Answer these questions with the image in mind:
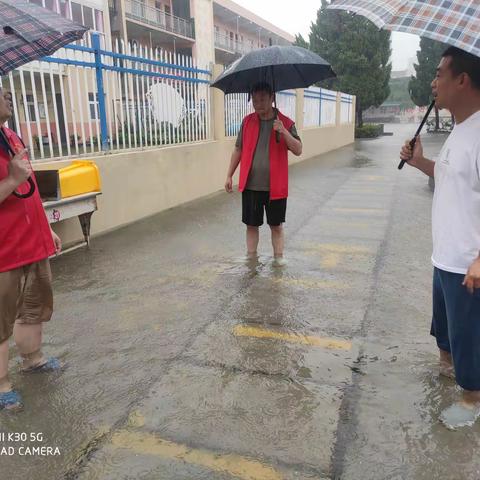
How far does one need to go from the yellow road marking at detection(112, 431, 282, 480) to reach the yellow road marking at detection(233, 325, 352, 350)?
3.73ft

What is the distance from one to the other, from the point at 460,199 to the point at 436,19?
737 mm

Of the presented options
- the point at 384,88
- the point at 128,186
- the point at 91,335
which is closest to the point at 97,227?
the point at 128,186

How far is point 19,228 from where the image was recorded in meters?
2.33

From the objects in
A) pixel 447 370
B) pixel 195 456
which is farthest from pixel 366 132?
pixel 195 456

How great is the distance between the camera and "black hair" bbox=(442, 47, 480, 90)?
1.94 meters

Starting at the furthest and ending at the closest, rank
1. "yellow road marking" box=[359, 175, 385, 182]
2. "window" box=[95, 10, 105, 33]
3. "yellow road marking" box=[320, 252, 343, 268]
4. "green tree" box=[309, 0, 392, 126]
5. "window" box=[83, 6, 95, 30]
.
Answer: "green tree" box=[309, 0, 392, 126] < "window" box=[95, 10, 105, 33] < "window" box=[83, 6, 95, 30] < "yellow road marking" box=[359, 175, 385, 182] < "yellow road marking" box=[320, 252, 343, 268]

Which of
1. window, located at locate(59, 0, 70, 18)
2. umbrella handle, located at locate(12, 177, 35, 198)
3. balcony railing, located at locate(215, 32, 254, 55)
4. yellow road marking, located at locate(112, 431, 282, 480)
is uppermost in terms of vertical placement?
balcony railing, located at locate(215, 32, 254, 55)

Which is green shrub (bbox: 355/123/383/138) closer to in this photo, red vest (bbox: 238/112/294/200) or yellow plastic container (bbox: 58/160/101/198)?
yellow plastic container (bbox: 58/160/101/198)

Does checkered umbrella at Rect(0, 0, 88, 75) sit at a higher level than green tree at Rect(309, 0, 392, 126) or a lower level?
lower

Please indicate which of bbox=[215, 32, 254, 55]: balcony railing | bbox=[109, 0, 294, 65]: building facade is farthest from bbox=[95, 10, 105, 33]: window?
bbox=[215, 32, 254, 55]: balcony railing

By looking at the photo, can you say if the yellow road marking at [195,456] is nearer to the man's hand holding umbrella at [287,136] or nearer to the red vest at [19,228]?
the red vest at [19,228]

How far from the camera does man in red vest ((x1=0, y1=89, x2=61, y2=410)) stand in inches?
87.3

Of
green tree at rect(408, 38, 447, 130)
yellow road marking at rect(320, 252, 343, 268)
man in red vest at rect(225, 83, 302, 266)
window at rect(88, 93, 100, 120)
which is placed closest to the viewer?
man in red vest at rect(225, 83, 302, 266)

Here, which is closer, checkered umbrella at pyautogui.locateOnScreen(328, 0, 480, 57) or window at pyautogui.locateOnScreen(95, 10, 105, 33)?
checkered umbrella at pyautogui.locateOnScreen(328, 0, 480, 57)
